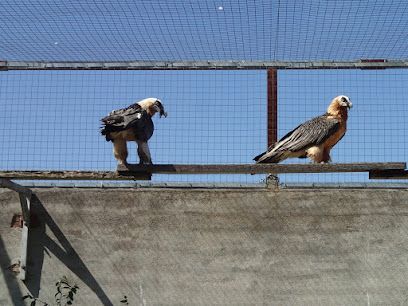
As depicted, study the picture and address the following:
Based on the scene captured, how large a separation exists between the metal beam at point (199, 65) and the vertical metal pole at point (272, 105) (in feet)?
0.33

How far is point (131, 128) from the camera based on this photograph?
6.50 meters

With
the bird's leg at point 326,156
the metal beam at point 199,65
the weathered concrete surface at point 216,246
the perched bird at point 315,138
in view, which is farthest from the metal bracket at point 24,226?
the bird's leg at point 326,156

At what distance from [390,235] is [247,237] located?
1.43m

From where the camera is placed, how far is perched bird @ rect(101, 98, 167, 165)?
6387mm

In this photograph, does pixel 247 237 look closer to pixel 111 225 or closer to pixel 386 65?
pixel 111 225

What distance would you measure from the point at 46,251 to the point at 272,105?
2770 millimetres

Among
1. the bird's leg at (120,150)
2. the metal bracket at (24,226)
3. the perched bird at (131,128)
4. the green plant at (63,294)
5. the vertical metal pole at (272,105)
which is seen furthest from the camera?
the vertical metal pole at (272,105)

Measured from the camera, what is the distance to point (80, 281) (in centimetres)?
680

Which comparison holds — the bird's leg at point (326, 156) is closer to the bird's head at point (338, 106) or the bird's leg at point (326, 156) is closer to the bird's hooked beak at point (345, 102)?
the bird's head at point (338, 106)

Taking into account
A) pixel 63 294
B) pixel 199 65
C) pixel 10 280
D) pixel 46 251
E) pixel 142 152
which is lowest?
pixel 63 294

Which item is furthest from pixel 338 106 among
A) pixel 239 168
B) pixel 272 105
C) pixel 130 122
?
pixel 130 122

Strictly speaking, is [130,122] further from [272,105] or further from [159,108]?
[272,105]

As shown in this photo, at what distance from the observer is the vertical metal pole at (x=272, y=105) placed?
275 inches

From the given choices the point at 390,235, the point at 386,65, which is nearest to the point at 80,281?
the point at 390,235
